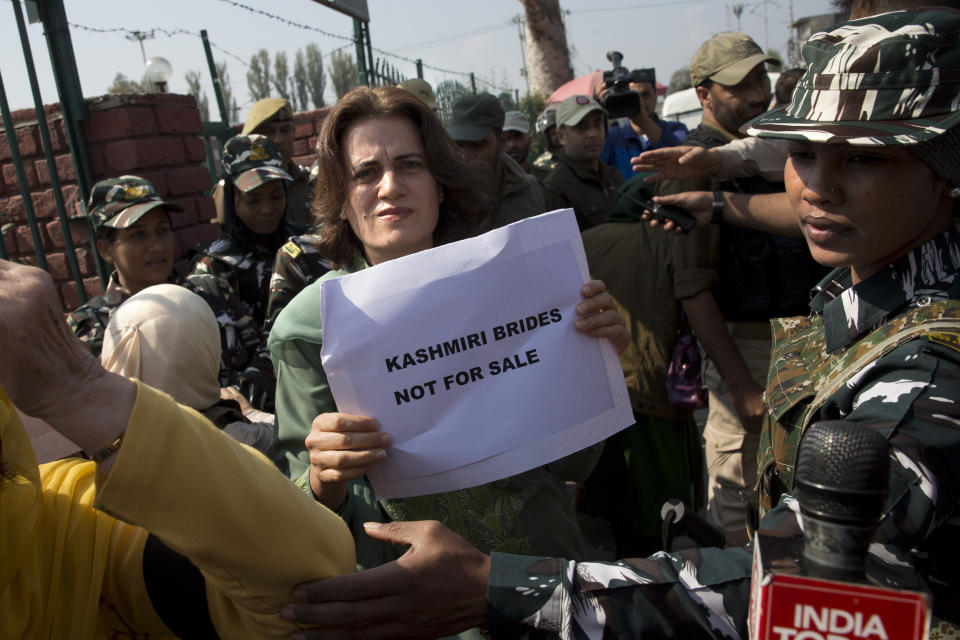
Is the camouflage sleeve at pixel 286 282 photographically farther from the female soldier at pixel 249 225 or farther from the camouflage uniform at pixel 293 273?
the female soldier at pixel 249 225

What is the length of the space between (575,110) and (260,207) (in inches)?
88.4

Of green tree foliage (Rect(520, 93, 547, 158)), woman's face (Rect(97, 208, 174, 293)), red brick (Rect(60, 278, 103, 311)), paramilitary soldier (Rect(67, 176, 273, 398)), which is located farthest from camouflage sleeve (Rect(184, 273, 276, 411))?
green tree foliage (Rect(520, 93, 547, 158))

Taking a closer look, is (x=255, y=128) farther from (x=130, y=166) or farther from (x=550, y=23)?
(x=550, y=23)

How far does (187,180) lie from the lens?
4070 mm

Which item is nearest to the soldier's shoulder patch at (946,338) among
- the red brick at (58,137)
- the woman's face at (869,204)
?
the woman's face at (869,204)

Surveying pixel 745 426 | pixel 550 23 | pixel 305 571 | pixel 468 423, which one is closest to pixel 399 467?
pixel 468 423

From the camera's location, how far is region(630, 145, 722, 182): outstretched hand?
2506 millimetres

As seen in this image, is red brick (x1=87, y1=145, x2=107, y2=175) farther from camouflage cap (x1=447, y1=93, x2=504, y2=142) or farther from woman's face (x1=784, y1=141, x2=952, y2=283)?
woman's face (x1=784, y1=141, x2=952, y2=283)

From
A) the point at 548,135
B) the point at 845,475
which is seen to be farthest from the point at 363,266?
the point at 548,135

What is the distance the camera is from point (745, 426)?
279 centimetres

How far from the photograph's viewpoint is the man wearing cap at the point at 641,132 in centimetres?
486

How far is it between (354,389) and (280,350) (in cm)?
35

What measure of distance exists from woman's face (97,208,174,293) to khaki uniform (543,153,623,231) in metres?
2.20

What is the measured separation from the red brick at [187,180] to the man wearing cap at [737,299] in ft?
9.04
